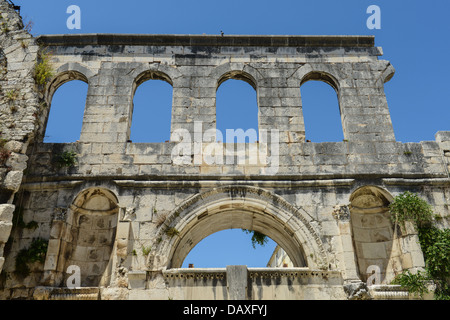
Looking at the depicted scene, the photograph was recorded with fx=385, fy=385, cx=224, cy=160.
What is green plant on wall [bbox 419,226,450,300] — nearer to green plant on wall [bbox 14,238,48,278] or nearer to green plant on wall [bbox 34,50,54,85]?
green plant on wall [bbox 14,238,48,278]

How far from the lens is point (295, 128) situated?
9305 mm

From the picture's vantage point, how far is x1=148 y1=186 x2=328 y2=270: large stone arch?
26.1ft

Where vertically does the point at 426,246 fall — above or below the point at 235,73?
below

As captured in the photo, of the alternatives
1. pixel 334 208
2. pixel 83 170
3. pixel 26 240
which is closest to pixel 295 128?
pixel 334 208

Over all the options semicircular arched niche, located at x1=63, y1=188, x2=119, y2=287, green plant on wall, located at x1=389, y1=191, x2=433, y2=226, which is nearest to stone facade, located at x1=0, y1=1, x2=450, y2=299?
semicircular arched niche, located at x1=63, y1=188, x2=119, y2=287

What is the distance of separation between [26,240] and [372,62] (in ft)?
31.0

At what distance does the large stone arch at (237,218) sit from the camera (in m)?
7.96

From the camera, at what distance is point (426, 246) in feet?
26.4

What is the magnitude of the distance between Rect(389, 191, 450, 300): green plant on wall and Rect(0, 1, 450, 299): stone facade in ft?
0.81

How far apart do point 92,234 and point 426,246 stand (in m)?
7.29

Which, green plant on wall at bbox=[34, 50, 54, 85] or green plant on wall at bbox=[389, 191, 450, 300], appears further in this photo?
green plant on wall at bbox=[34, 50, 54, 85]

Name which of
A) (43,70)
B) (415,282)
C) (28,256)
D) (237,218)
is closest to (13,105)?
(43,70)

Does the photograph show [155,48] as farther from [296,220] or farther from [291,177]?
[296,220]

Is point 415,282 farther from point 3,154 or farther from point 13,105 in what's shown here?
point 13,105
